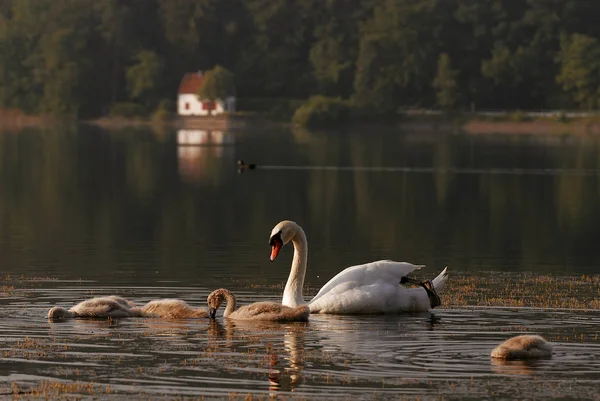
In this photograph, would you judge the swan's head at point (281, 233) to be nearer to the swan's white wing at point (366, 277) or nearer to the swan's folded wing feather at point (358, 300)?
the swan's white wing at point (366, 277)

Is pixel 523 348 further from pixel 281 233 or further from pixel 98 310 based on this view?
pixel 98 310

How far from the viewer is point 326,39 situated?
172375mm

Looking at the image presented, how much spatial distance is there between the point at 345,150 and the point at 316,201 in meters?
48.8

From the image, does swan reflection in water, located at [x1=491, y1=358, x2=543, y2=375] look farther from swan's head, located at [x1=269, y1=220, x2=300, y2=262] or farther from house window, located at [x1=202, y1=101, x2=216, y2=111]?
house window, located at [x1=202, y1=101, x2=216, y2=111]

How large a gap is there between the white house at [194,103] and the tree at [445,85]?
23.1 m

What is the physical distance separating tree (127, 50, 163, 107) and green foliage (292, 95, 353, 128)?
21905mm

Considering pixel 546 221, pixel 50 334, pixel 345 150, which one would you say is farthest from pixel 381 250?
pixel 345 150

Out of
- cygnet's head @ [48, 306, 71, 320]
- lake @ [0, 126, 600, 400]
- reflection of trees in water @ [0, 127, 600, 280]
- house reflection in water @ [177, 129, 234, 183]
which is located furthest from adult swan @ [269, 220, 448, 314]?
house reflection in water @ [177, 129, 234, 183]

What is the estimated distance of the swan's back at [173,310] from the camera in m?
22.1

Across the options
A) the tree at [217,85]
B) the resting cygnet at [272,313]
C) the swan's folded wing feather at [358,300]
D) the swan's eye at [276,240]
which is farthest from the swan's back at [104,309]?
the tree at [217,85]

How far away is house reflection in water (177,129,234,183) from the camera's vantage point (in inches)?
2662

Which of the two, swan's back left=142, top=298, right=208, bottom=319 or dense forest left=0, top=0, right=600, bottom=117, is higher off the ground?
dense forest left=0, top=0, right=600, bottom=117

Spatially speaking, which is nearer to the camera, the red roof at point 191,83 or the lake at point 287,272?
the lake at point 287,272

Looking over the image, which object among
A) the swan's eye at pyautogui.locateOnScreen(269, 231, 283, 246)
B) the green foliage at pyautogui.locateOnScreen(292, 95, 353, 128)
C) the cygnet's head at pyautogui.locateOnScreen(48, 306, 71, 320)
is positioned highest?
the green foliage at pyautogui.locateOnScreen(292, 95, 353, 128)
